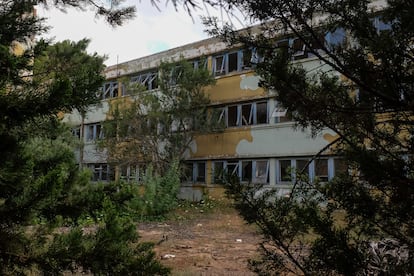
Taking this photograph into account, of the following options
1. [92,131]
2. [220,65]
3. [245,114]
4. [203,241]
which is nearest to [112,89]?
[92,131]

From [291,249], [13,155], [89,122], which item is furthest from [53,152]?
[89,122]

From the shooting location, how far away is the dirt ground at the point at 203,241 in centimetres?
719

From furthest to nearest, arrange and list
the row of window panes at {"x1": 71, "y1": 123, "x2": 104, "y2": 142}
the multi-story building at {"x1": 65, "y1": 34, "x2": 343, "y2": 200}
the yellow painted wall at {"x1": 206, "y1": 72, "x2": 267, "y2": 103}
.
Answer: the row of window panes at {"x1": 71, "y1": 123, "x2": 104, "y2": 142} → the yellow painted wall at {"x1": 206, "y1": 72, "x2": 267, "y2": 103} → the multi-story building at {"x1": 65, "y1": 34, "x2": 343, "y2": 200}

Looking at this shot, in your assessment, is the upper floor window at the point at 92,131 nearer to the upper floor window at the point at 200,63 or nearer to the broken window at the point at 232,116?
the upper floor window at the point at 200,63

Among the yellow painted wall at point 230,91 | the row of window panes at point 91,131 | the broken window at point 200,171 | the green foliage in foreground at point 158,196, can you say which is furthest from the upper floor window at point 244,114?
the row of window panes at point 91,131

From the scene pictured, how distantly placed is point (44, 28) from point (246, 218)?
2.57 metres

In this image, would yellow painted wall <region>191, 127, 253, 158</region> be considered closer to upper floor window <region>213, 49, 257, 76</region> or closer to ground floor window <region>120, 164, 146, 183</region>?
ground floor window <region>120, 164, 146, 183</region>

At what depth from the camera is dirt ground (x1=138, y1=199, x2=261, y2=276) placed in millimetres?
7189

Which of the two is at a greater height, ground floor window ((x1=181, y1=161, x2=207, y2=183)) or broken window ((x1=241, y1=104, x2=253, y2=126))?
Result: broken window ((x1=241, y1=104, x2=253, y2=126))

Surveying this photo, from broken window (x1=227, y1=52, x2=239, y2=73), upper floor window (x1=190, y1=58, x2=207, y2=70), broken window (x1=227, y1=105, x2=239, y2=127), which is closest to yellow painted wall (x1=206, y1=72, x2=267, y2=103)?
broken window (x1=227, y1=52, x2=239, y2=73)

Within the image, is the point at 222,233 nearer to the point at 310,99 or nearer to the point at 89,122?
the point at 310,99

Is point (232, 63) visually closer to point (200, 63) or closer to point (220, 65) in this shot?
point (220, 65)

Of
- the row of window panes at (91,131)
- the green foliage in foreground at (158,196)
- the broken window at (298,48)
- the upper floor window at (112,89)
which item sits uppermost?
the upper floor window at (112,89)

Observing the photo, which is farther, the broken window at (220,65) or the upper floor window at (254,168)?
the broken window at (220,65)
